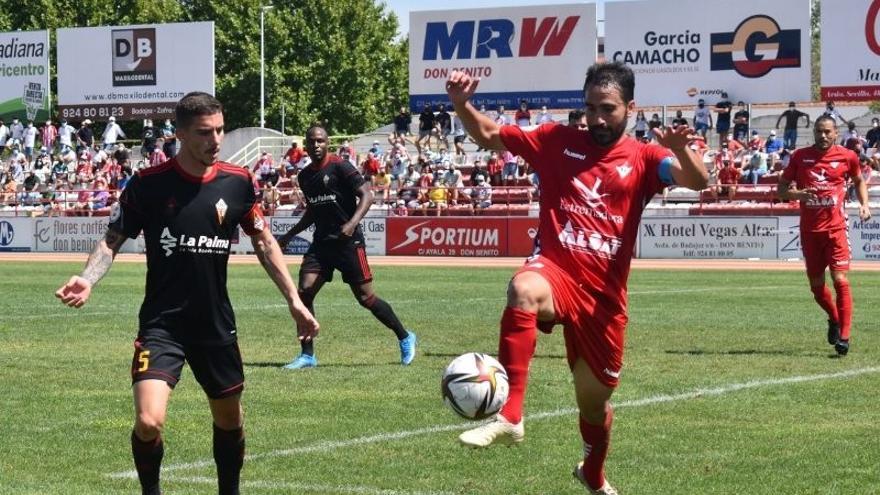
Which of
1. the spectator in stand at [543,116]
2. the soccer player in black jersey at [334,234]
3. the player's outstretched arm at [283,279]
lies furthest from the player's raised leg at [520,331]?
the spectator in stand at [543,116]

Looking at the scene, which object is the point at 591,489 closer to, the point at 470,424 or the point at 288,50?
the point at 470,424

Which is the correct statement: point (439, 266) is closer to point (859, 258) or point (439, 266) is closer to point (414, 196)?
point (414, 196)

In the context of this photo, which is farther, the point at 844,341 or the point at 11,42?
the point at 11,42

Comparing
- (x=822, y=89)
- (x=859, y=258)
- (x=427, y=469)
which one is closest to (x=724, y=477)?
(x=427, y=469)

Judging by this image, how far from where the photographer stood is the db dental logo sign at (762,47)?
47062 mm

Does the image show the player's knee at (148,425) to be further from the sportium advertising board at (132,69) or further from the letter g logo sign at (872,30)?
the sportium advertising board at (132,69)

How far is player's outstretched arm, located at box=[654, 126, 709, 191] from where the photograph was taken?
6.91 m

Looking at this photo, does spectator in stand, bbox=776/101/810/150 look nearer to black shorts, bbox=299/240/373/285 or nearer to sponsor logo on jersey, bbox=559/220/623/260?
black shorts, bbox=299/240/373/285

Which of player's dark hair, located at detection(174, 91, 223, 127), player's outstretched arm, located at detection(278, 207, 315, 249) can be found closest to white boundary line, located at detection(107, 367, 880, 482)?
player's dark hair, located at detection(174, 91, 223, 127)

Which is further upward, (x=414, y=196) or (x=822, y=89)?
(x=822, y=89)

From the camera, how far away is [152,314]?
7098 millimetres

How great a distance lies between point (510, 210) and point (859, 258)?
9.68 m

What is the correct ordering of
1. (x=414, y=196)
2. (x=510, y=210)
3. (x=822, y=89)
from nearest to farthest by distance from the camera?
(x=510, y=210), (x=414, y=196), (x=822, y=89)

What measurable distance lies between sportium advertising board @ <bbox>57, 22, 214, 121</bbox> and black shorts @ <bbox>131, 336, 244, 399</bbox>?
49718mm
